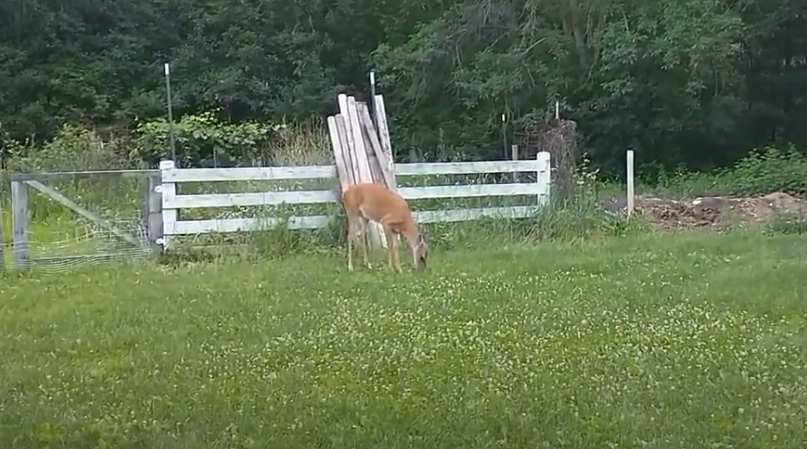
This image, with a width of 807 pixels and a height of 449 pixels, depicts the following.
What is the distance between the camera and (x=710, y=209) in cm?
1230

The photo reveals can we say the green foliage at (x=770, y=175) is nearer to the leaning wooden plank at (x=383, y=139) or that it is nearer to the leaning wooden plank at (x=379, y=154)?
the leaning wooden plank at (x=383, y=139)

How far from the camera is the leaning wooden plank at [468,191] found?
31.5ft

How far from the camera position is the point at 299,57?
70.3 feet

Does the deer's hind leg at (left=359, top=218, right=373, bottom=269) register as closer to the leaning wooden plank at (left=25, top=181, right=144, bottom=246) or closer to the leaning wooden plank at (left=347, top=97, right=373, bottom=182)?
the leaning wooden plank at (left=347, top=97, right=373, bottom=182)

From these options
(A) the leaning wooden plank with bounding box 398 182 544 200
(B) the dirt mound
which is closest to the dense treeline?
(B) the dirt mound

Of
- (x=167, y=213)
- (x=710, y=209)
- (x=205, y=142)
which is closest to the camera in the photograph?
(x=167, y=213)

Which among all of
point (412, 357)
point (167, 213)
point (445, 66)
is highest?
point (445, 66)

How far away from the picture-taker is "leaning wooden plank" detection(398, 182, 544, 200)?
9609 mm

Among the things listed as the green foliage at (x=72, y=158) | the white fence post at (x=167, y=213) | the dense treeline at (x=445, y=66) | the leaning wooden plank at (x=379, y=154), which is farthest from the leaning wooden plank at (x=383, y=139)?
the dense treeline at (x=445, y=66)

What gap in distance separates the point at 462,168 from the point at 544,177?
844 millimetres

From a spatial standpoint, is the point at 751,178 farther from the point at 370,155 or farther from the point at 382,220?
the point at 382,220

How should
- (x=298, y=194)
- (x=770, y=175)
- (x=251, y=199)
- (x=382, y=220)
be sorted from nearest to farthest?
(x=382, y=220)
(x=251, y=199)
(x=298, y=194)
(x=770, y=175)

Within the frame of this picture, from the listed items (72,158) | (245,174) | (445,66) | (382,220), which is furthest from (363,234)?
(445,66)

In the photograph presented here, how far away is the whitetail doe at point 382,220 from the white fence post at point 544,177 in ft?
7.77
